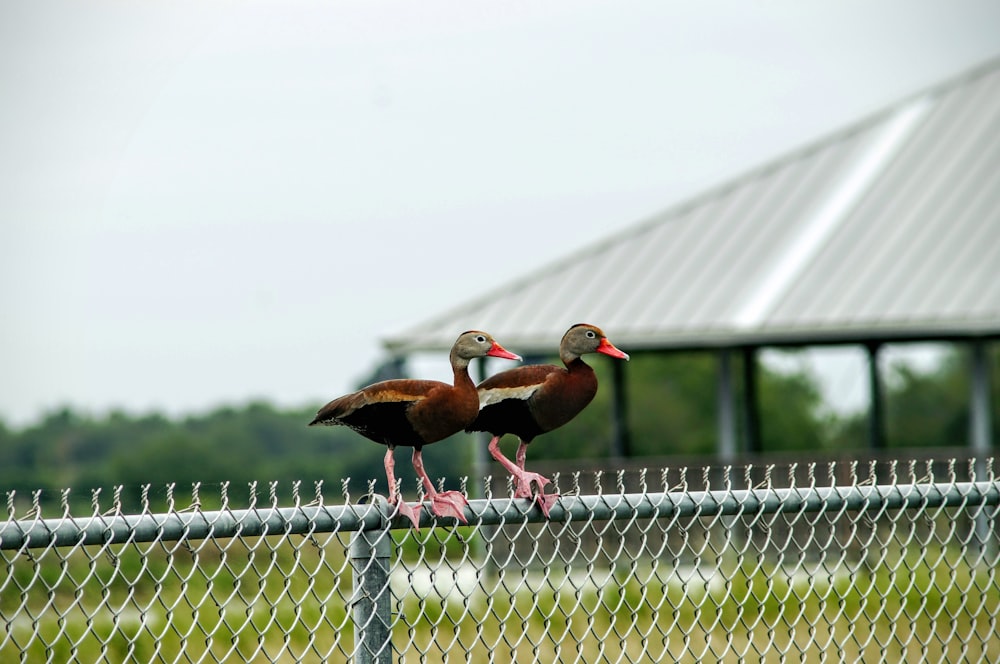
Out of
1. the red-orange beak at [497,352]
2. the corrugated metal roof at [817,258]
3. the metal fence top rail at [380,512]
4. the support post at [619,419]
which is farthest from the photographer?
the support post at [619,419]

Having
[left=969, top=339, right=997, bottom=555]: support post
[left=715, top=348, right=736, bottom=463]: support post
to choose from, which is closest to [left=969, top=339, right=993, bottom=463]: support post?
[left=969, top=339, right=997, bottom=555]: support post

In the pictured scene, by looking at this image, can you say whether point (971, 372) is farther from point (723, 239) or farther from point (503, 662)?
point (503, 662)

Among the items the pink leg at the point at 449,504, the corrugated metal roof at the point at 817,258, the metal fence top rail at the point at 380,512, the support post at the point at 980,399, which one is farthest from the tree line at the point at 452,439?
the pink leg at the point at 449,504

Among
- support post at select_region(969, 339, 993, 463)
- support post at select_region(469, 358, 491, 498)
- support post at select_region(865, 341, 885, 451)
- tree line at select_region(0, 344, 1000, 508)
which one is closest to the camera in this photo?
support post at select_region(969, 339, 993, 463)

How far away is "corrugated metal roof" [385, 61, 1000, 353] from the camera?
43.7 feet

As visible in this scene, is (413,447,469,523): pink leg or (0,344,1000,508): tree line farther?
(0,344,1000,508): tree line

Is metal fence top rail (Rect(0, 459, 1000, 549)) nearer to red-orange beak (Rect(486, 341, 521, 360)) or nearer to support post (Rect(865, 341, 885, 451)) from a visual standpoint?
red-orange beak (Rect(486, 341, 521, 360))

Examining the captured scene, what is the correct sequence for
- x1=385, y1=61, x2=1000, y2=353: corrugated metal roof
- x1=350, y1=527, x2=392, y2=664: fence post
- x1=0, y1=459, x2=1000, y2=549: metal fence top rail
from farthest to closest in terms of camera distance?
x1=385, y1=61, x2=1000, y2=353: corrugated metal roof < x1=350, y1=527, x2=392, y2=664: fence post < x1=0, y1=459, x2=1000, y2=549: metal fence top rail

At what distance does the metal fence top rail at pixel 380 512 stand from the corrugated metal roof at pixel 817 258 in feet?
31.0

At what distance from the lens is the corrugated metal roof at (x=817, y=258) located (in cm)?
1333

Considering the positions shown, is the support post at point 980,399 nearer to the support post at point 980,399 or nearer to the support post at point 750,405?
the support post at point 980,399

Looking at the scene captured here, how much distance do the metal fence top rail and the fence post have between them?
4cm

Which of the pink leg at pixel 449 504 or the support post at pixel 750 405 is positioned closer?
the pink leg at pixel 449 504

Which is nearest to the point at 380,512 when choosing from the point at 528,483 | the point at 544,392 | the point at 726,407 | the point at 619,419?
the point at 528,483
